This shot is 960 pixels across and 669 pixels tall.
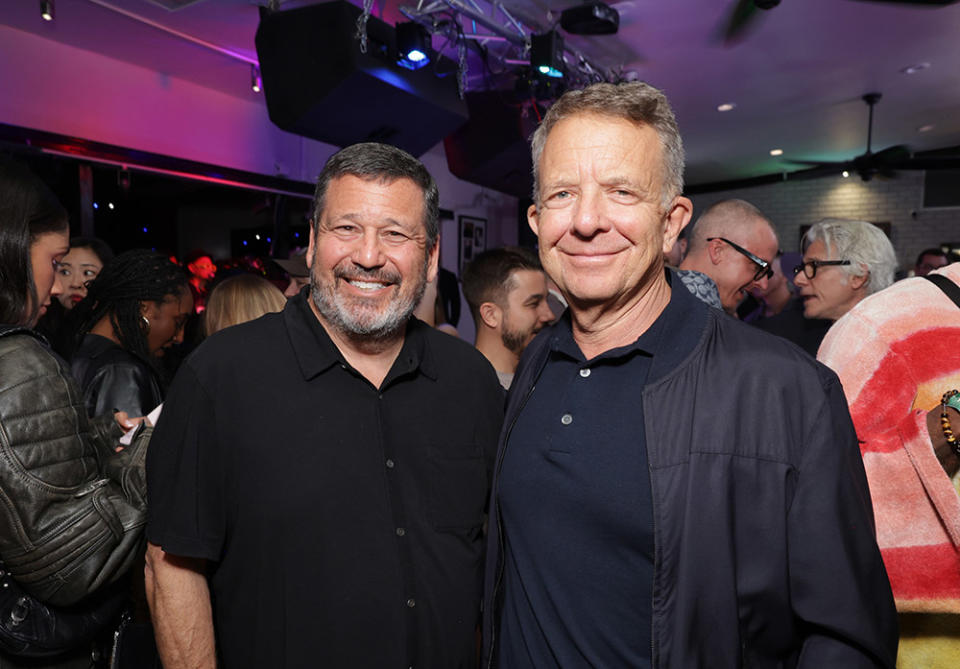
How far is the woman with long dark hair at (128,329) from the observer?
259 centimetres

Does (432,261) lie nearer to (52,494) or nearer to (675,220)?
(675,220)

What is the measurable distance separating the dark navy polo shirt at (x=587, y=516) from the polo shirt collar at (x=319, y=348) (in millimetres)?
364

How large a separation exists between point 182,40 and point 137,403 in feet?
11.4

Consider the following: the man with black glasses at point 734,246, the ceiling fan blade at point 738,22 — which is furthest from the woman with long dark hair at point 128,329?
the ceiling fan blade at point 738,22

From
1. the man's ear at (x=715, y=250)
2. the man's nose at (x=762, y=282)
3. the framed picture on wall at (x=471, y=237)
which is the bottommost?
the man's nose at (x=762, y=282)

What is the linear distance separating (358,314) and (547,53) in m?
3.87

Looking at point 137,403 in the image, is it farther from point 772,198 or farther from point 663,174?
point 772,198

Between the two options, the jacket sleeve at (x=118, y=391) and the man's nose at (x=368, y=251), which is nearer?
the man's nose at (x=368, y=251)

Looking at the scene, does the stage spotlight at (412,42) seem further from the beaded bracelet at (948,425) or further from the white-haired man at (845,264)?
the beaded bracelet at (948,425)

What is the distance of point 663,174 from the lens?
126 centimetres

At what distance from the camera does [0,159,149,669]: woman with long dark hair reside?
4.26ft

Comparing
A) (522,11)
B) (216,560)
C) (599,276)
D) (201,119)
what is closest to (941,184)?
(522,11)

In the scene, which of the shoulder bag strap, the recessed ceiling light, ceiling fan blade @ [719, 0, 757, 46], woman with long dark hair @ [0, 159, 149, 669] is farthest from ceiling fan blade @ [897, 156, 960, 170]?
woman with long dark hair @ [0, 159, 149, 669]

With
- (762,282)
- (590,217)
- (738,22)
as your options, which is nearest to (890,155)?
(738,22)
